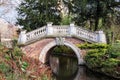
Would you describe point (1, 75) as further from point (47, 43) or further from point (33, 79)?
point (47, 43)

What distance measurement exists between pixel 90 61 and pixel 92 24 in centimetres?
1017

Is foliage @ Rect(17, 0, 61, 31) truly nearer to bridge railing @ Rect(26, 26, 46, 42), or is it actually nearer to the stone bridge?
bridge railing @ Rect(26, 26, 46, 42)

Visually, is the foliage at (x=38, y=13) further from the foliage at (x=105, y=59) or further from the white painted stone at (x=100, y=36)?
the foliage at (x=105, y=59)

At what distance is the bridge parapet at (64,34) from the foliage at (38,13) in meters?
3.95

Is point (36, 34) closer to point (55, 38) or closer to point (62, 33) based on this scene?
point (55, 38)

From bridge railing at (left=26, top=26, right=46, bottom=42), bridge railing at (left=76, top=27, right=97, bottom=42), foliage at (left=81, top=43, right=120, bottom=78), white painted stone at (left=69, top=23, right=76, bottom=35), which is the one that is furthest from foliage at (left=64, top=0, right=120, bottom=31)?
foliage at (left=81, top=43, right=120, bottom=78)

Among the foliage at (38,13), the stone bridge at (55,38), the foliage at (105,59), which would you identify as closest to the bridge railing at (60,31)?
the stone bridge at (55,38)

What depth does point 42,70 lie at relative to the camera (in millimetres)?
4273

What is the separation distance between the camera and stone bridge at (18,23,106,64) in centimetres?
1642

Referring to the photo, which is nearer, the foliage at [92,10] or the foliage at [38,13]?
the foliage at [92,10]

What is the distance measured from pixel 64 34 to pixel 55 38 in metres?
0.66

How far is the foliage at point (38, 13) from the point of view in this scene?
2112cm

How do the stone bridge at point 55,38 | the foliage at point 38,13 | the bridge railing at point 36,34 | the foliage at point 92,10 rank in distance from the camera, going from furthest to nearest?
1. the foliage at point 38,13
2. the foliage at point 92,10
3. the bridge railing at point 36,34
4. the stone bridge at point 55,38

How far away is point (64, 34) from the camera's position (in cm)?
1677
